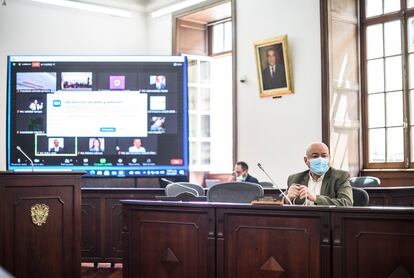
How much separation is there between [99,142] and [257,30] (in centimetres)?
252

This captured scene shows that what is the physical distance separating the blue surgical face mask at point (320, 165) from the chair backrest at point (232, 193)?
49 centimetres

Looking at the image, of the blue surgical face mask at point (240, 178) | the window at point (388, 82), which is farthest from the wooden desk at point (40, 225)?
the window at point (388, 82)

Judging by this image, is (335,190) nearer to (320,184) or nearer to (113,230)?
(320,184)

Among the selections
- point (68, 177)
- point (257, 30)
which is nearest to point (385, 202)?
point (68, 177)

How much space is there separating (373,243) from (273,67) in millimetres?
4597

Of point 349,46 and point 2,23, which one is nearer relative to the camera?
point 349,46

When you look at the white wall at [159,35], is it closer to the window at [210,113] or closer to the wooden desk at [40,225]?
the window at [210,113]

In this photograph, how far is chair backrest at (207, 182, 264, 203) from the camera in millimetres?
4102

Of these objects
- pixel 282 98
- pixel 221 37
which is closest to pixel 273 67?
pixel 282 98

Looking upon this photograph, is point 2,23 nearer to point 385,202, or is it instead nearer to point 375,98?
point 375,98

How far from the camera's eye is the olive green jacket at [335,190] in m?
3.50

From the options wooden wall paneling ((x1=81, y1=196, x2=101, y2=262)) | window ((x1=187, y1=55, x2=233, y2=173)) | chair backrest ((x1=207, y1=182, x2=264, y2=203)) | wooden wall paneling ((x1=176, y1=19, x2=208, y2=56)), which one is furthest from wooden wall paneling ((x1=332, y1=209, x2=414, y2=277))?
wooden wall paneling ((x1=176, y1=19, x2=208, y2=56))

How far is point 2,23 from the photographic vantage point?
26.3 feet

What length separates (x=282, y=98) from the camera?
7.10m
